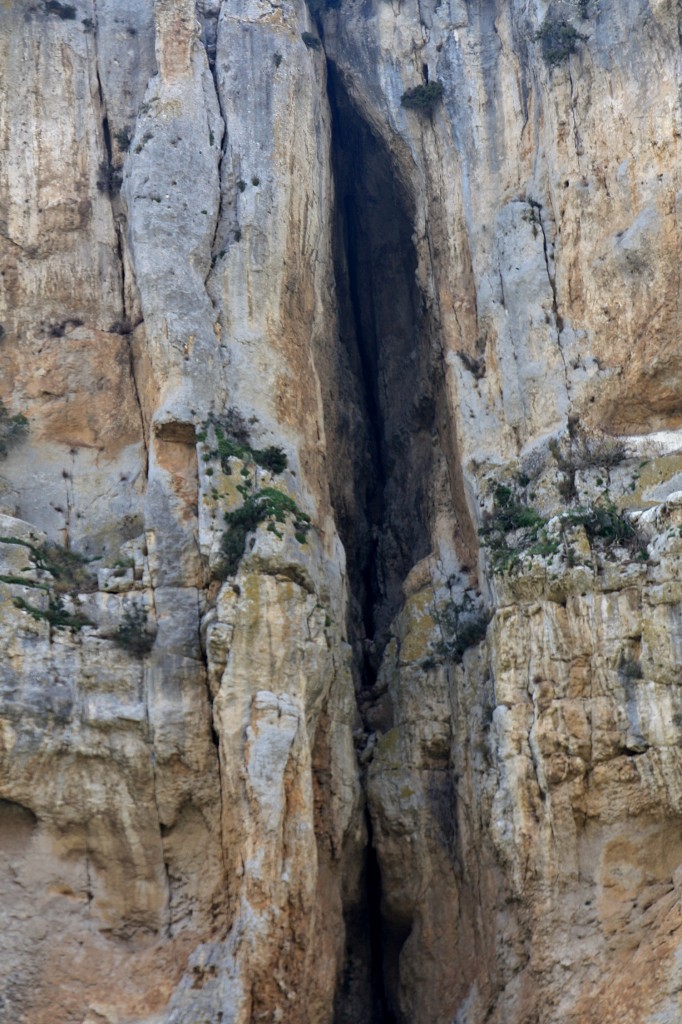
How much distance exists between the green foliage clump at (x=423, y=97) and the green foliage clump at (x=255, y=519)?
8.21 m

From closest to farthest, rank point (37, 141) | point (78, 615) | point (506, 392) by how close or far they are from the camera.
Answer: point (78, 615) < point (506, 392) < point (37, 141)

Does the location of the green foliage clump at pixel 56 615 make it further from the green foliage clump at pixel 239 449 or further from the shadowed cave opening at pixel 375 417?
the shadowed cave opening at pixel 375 417

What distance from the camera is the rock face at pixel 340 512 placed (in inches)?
888

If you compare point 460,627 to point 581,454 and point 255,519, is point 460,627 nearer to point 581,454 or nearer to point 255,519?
point 581,454

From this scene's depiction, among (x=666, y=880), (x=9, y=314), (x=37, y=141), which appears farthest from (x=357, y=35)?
(x=666, y=880)

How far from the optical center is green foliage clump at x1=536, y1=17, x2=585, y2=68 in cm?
2705

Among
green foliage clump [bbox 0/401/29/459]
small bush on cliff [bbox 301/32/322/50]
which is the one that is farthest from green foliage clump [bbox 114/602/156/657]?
small bush on cliff [bbox 301/32/322/50]

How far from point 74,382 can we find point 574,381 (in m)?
8.37

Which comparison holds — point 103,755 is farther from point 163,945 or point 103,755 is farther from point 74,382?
point 74,382

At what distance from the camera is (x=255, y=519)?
24312 millimetres

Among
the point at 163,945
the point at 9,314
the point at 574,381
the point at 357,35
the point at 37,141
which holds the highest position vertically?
the point at 357,35

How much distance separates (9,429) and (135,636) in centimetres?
474

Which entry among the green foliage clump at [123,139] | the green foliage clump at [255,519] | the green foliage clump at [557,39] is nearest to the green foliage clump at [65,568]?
→ the green foliage clump at [255,519]

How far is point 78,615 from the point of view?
2405 cm
